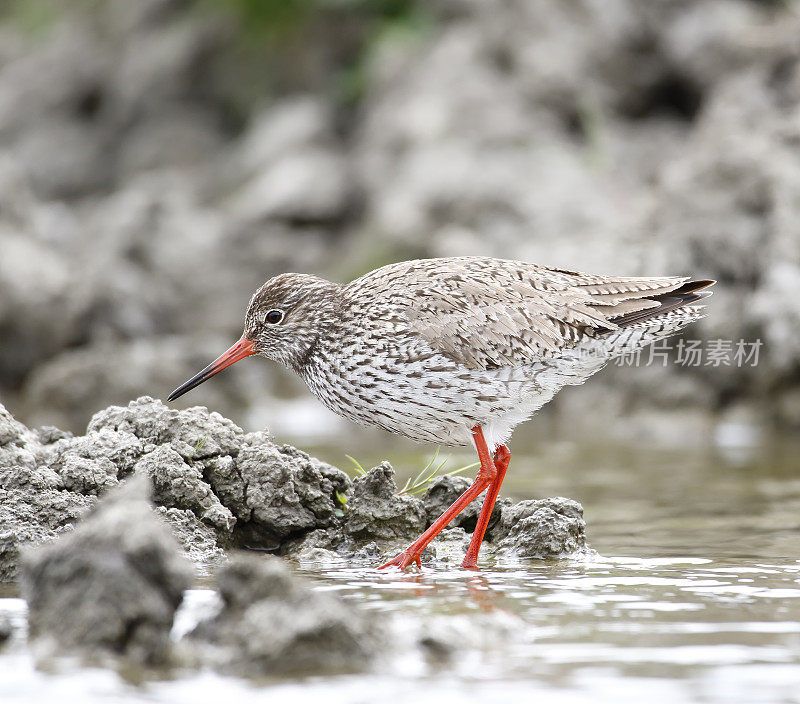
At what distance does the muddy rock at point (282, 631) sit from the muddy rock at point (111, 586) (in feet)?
0.78

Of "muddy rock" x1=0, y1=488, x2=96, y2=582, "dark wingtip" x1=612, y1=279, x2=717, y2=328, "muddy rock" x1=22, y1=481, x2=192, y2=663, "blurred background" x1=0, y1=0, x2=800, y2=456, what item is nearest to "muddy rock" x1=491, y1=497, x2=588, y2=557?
"dark wingtip" x1=612, y1=279, x2=717, y2=328

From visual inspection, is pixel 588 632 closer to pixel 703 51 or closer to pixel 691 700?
pixel 691 700

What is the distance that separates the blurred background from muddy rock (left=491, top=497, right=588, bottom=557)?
20.0 ft

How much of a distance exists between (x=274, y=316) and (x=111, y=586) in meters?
3.59

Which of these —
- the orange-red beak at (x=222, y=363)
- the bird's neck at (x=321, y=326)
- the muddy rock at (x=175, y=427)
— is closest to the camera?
the muddy rock at (x=175, y=427)

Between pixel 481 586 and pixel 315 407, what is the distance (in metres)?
11.2

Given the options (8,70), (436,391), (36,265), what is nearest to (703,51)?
(36,265)

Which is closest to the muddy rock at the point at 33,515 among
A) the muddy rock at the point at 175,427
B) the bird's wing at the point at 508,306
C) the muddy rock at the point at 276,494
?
the muddy rock at the point at 175,427

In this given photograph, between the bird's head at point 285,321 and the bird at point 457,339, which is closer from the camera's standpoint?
the bird at point 457,339

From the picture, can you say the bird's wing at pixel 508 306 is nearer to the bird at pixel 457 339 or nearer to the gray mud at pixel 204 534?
the bird at pixel 457 339

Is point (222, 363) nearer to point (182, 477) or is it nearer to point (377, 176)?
point (182, 477)

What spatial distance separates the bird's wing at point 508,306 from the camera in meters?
7.14

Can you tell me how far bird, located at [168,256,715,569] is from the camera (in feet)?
23.0

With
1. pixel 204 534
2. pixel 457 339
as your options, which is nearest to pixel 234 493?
pixel 204 534
